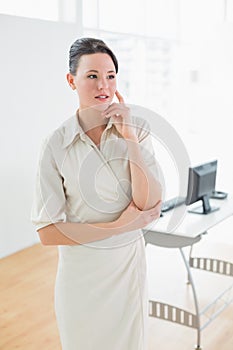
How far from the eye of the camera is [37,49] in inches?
172

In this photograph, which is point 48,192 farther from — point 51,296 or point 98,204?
point 51,296

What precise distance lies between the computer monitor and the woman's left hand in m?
1.68

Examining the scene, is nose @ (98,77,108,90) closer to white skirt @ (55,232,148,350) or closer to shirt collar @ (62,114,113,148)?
shirt collar @ (62,114,113,148)

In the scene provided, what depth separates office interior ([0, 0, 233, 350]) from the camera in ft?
13.9

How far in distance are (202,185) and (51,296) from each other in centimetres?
134

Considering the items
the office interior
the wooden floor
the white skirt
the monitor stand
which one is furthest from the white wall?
the white skirt

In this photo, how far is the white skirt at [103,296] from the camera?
1479mm

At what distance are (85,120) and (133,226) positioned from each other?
36cm

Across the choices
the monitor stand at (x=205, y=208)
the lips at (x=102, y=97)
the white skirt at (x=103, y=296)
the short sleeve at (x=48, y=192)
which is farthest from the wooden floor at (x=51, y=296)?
the lips at (x=102, y=97)

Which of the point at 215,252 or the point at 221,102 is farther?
the point at 221,102

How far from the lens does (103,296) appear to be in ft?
4.93

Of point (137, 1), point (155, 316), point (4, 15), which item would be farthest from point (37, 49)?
point (155, 316)

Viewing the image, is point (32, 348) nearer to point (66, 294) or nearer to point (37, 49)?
point (66, 294)

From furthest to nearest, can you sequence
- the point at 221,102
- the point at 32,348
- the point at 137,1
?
the point at 221,102 → the point at 137,1 → the point at 32,348
